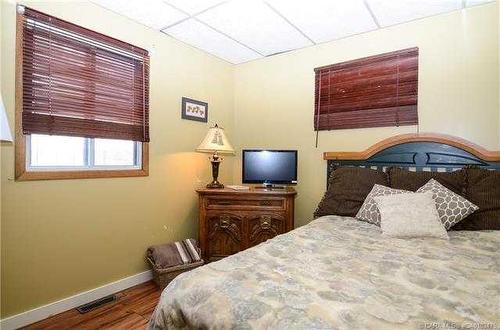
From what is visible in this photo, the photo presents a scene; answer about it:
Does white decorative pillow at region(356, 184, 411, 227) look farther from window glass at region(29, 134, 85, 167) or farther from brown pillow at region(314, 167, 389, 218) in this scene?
window glass at region(29, 134, 85, 167)

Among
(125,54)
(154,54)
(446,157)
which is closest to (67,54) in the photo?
(125,54)

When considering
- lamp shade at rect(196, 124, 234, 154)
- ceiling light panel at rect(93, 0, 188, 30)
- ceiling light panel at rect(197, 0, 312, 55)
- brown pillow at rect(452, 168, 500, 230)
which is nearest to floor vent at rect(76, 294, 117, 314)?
lamp shade at rect(196, 124, 234, 154)

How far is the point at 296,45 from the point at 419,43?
3.80 feet

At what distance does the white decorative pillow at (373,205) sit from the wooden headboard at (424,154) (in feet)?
1.64

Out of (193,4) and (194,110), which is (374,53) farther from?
(194,110)

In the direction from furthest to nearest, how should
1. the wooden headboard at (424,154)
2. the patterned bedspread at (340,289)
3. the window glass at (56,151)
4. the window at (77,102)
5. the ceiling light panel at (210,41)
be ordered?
the ceiling light panel at (210,41), the wooden headboard at (424,154), the window glass at (56,151), the window at (77,102), the patterned bedspread at (340,289)

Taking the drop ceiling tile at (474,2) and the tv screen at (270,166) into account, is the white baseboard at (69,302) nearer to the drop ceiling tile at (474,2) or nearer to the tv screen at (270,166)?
the tv screen at (270,166)

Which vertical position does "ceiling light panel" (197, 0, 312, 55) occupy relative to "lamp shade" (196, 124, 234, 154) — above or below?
above

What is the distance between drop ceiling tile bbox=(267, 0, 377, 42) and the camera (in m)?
2.22

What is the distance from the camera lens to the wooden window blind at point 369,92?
2475 millimetres

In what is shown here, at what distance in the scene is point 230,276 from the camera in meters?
1.06

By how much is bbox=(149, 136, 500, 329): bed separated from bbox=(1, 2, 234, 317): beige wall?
1443 mm

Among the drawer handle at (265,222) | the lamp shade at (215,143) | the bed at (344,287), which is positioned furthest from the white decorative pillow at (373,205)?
the lamp shade at (215,143)

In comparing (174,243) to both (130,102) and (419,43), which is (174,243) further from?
(419,43)
